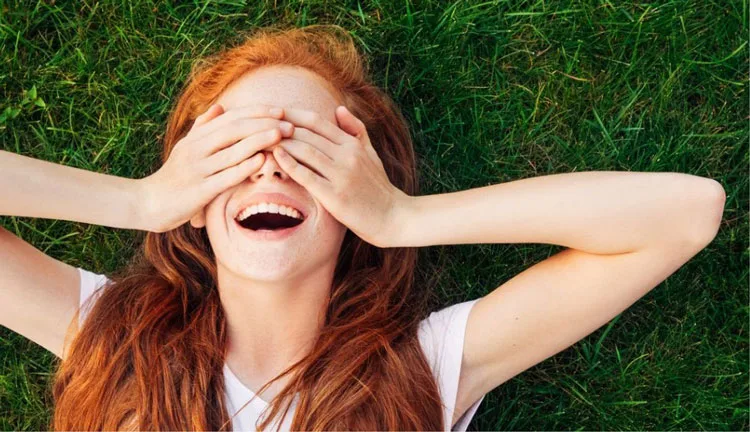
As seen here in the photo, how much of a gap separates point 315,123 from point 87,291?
0.91 m

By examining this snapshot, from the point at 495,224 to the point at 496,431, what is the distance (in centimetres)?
109

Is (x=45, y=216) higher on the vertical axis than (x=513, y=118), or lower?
higher

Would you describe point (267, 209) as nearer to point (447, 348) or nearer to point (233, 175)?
point (233, 175)

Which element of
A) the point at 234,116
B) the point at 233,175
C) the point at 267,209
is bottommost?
the point at 267,209

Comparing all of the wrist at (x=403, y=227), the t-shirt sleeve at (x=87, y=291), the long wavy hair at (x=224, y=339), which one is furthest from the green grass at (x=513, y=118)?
the wrist at (x=403, y=227)

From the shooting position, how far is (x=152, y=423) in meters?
2.38

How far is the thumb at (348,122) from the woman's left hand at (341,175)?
0.12 feet

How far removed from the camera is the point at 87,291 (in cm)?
247

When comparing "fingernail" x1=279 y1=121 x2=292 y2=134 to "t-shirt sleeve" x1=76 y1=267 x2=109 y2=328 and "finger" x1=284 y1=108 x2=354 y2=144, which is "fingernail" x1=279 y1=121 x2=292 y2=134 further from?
"t-shirt sleeve" x1=76 y1=267 x2=109 y2=328

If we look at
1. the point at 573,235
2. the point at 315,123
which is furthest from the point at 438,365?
the point at 315,123

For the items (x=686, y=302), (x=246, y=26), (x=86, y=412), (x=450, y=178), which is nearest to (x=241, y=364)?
(x=86, y=412)

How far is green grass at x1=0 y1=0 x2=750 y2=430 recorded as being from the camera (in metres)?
2.95

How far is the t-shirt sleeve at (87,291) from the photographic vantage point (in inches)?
96.5

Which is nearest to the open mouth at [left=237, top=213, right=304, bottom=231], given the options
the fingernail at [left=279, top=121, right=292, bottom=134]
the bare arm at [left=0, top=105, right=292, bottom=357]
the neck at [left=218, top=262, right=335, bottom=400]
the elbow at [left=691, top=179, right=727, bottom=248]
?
the neck at [left=218, top=262, right=335, bottom=400]
